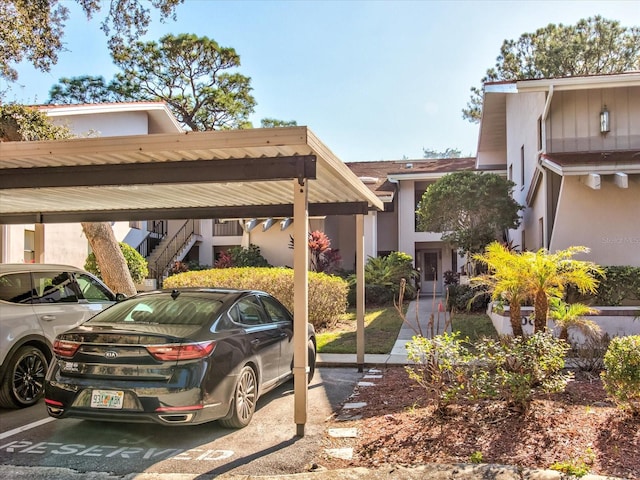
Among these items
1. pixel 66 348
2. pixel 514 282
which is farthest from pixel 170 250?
pixel 514 282

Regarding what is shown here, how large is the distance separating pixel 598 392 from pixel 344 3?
385 inches

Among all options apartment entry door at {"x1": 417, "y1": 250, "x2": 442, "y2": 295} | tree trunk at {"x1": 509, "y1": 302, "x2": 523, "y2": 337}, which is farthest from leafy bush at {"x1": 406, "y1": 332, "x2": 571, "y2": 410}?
apartment entry door at {"x1": 417, "y1": 250, "x2": 442, "y2": 295}

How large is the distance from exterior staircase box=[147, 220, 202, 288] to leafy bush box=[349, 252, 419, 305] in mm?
9047

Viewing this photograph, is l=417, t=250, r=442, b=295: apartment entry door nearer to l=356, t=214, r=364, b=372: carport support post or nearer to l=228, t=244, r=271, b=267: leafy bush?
l=228, t=244, r=271, b=267: leafy bush

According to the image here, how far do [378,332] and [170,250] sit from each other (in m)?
14.6

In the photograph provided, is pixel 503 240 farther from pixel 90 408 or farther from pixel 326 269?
pixel 90 408

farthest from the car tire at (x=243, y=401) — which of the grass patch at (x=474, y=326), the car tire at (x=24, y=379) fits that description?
the grass patch at (x=474, y=326)

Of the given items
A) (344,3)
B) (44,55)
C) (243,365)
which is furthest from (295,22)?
(243,365)

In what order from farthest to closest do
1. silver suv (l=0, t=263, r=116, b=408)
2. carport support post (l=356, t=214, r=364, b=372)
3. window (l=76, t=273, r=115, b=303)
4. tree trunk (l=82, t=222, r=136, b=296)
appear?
1. tree trunk (l=82, t=222, r=136, b=296)
2. carport support post (l=356, t=214, r=364, b=372)
3. window (l=76, t=273, r=115, b=303)
4. silver suv (l=0, t=263, r=116, b=408)

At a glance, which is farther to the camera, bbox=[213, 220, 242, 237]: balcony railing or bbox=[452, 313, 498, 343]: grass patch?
bbox=[213, 220, 242, 237]: balcony railing

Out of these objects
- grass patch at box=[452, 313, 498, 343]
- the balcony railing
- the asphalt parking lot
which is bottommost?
the asphalt parking lot

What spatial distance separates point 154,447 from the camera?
17.6 ft

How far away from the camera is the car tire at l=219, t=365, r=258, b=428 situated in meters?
5.77

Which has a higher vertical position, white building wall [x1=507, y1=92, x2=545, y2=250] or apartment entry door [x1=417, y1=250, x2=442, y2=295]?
white building wall [x1=507, y1=92, x2=545, y2=250]
